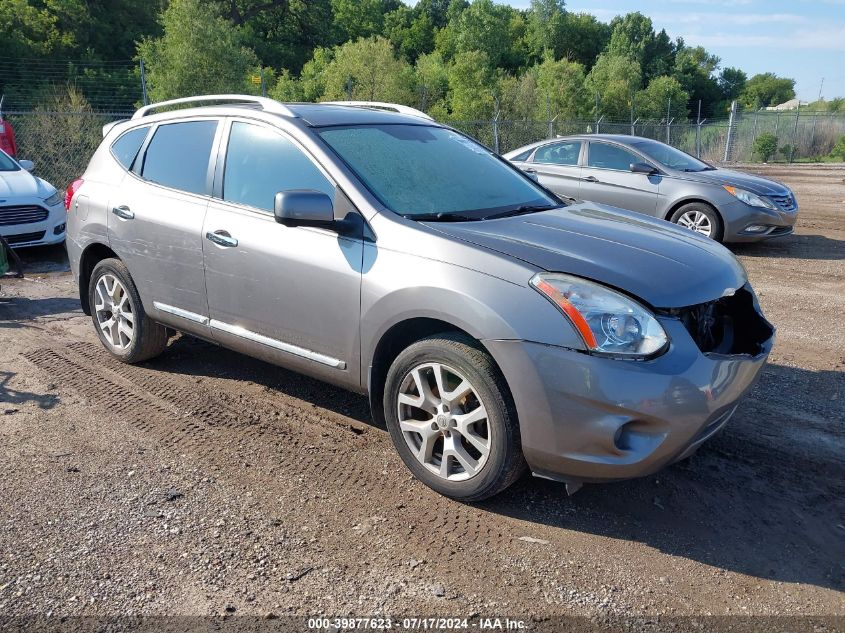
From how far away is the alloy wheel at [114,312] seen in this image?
5.21 metres

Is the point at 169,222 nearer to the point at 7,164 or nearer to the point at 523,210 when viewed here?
the point at 523,210

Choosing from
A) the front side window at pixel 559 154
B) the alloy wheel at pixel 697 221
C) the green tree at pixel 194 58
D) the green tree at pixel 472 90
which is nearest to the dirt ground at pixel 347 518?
the alloy wheel at pixel 697 221

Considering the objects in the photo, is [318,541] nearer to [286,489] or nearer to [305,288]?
[286,489]

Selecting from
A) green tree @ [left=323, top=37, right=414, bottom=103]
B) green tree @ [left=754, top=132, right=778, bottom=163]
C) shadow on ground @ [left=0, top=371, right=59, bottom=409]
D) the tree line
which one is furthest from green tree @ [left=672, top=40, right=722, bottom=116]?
shadow on ground @ [left=0, top=371, right=59, bottom=409]

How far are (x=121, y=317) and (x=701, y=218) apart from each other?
752cm

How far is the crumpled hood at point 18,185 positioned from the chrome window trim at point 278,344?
6.22 metres

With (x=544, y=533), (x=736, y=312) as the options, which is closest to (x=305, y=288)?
(x=544, y=533)

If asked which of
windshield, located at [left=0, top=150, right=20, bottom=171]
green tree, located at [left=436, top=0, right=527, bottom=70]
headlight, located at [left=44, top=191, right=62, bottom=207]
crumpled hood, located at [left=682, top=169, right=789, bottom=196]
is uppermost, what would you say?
green tree, located at [left=436, top=0, right=527, bottom=70]

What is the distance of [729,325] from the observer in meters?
3.66

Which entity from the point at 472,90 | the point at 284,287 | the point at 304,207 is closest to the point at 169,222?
the point at 284,287

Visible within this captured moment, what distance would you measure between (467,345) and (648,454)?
893 mm

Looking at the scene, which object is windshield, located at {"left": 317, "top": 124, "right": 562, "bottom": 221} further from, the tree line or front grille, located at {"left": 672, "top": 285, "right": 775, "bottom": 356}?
the tree line

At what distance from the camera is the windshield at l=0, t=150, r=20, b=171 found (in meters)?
9.99

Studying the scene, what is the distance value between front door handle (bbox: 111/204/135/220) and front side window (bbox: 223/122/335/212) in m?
0.93
